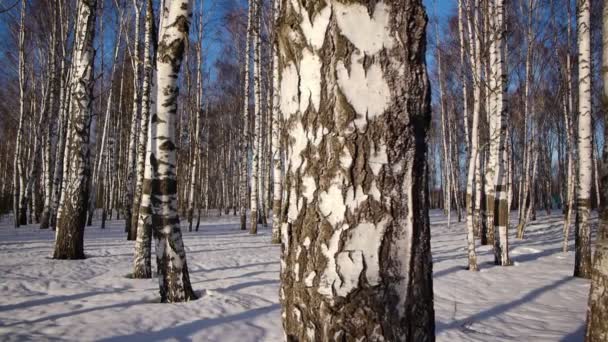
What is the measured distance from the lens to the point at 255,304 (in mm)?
3887

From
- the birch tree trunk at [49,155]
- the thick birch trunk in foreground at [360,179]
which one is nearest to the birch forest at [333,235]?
the thick birch trunk in foreground at [360,179]

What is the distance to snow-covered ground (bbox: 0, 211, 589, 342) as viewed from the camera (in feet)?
10.2

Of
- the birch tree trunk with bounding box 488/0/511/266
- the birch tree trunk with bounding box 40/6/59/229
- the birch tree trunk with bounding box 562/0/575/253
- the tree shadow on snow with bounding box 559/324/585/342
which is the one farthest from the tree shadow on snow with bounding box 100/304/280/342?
the birch tree trunk with bounding box 40/6/59/229

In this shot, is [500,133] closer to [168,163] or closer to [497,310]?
[497,310]

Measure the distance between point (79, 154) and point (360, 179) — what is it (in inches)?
253

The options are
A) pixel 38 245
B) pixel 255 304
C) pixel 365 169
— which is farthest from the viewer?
pixel 38 245

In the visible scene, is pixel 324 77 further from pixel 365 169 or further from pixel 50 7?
pixel 50 7

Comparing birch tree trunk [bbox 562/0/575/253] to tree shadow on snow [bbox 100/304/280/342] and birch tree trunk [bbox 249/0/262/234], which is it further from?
birch tree trunk [bbox 249/0/262/234]

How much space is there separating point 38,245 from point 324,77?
9054 millimetres

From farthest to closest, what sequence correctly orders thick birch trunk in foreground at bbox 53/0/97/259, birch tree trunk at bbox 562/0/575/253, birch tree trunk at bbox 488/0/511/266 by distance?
birch tree trunk at bbox 562/0/575/253
birch tree trunk at bbox 488/0/511/266
thick birch trunk in foreground at bbox 53/0/97/259

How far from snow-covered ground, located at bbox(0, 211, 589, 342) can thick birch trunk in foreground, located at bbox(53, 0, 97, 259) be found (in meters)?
0.45

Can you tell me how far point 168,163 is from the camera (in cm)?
395

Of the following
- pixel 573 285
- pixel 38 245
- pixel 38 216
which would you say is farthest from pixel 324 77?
pixel 38 216

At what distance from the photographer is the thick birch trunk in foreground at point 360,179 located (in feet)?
3.02
